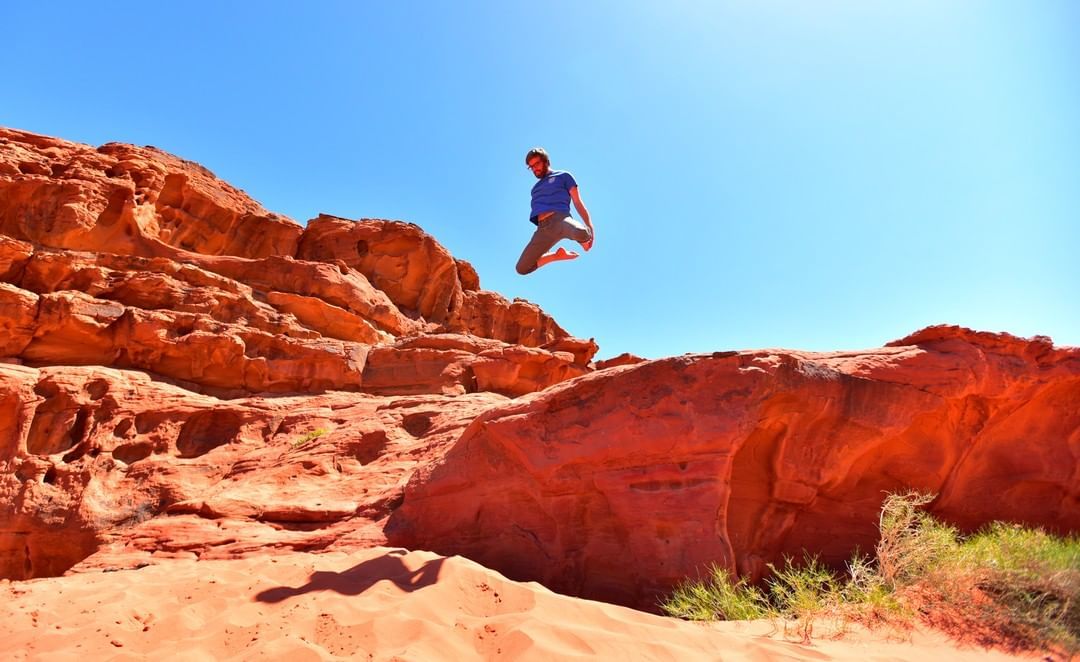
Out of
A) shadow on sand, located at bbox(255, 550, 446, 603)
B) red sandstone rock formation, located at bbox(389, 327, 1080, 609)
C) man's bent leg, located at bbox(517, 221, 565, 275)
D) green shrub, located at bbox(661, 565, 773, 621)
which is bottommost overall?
green shrub, located at bbox(661, 565, 773, 621)

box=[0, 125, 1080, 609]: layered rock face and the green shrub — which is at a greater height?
box=[0, 125, 1080, 609]: layered rock face

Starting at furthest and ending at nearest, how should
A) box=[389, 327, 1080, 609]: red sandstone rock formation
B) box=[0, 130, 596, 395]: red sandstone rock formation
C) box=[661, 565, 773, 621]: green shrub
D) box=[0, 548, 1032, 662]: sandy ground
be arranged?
box=[0, 130, 596, 395]: red sandstone rock formation, box=[389, 327, 1080, 609]: red sandstone rock formation, box=[661, 565, 773, 621]: green shrub, box=[0, 548, 1032, 662]: sandy ground

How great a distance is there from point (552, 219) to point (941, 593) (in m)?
5.10

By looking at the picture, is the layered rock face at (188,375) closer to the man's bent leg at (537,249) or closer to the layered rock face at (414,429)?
the layered rock face at (414,429)

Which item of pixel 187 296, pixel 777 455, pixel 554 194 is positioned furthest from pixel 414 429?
pixel 187 296

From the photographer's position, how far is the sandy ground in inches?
134

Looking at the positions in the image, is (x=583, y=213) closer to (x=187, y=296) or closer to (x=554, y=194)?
(x=554, y=194)

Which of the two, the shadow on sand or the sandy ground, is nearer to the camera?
the sandy ground

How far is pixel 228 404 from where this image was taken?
12312 mm

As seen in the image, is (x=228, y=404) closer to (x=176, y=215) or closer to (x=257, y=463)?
(x=257, y=463)

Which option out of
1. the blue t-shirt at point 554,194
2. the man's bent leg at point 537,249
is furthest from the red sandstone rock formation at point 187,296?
the blue t-shirt at point 554,194

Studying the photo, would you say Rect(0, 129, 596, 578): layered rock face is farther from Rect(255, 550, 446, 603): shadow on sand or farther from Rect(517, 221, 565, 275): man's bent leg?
Rect(517, 221, 565, 275): man's bent leg

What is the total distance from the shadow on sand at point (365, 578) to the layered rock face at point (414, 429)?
1.53 m

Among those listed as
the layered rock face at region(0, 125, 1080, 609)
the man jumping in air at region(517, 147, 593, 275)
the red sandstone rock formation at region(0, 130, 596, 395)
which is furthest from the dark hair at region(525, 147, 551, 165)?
the red sandstone rock formation at region(0, 130, 596, 395)
